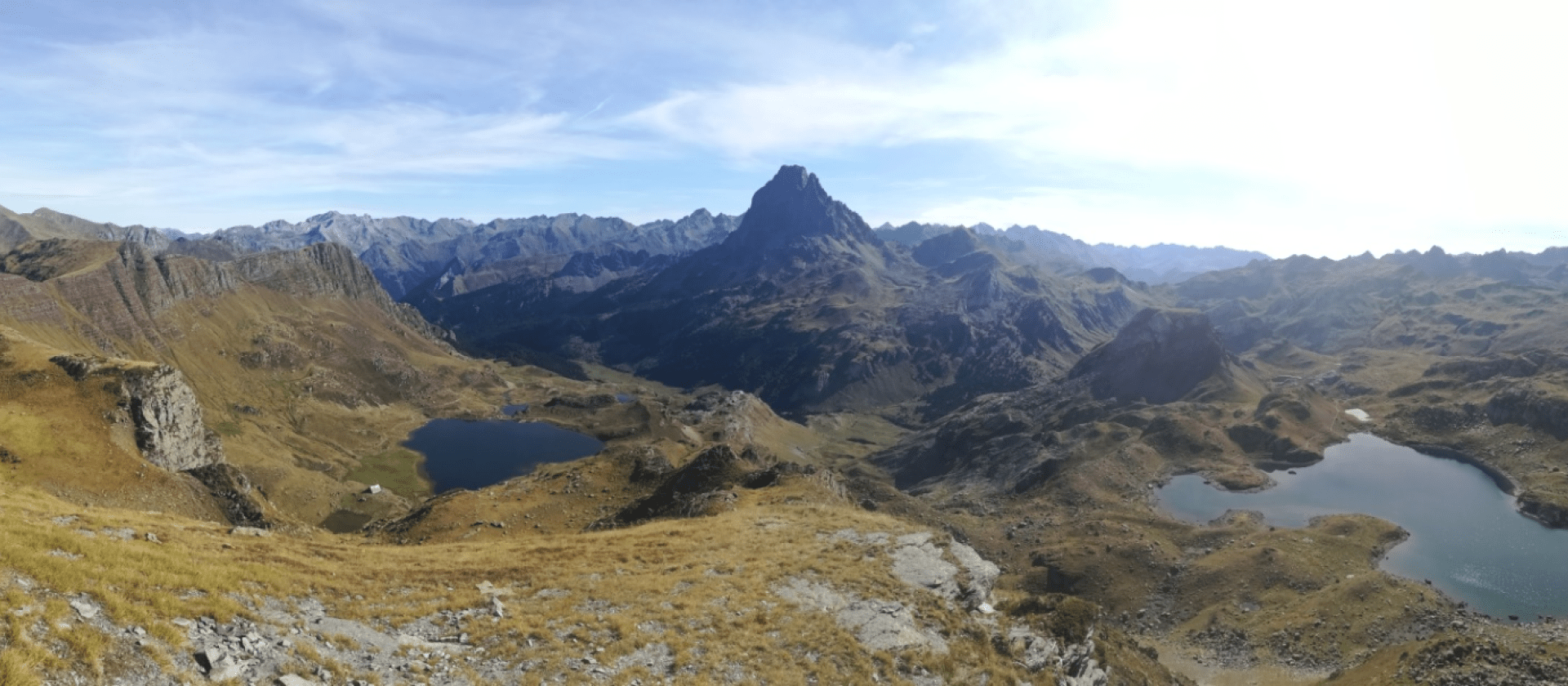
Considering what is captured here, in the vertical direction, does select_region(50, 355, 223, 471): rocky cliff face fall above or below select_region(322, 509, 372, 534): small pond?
above

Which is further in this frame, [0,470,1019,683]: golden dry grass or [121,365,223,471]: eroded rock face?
[121,365,223,471]: eroded rock face

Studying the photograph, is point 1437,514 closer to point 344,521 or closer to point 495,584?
point 495,584

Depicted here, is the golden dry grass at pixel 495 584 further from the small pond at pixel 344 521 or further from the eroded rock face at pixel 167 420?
the small pond at pixel 344 521

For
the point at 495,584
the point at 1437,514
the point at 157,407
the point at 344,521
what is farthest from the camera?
the point at 1437,514

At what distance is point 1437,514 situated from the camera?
→ 156 m

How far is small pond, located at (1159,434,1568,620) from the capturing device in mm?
117938

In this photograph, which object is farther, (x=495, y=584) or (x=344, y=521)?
(x=344, y=521)

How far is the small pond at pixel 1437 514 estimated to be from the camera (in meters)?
118

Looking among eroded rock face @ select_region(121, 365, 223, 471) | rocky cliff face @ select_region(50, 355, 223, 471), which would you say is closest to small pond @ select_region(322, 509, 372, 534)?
eroded rock face @ select_region(121, 365, 223, 471)

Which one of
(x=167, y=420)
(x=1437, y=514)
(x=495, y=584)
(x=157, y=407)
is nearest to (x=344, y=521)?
(x=167, y=420)

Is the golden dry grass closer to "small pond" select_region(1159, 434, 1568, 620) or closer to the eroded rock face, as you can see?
the eroded rock face

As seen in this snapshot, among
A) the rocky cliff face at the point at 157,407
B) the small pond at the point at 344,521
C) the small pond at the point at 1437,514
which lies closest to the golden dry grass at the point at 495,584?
the rocky cliff face at the point at 157,407

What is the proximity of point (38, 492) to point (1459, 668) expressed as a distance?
107467mm

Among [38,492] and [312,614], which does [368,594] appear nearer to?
[312,614]
